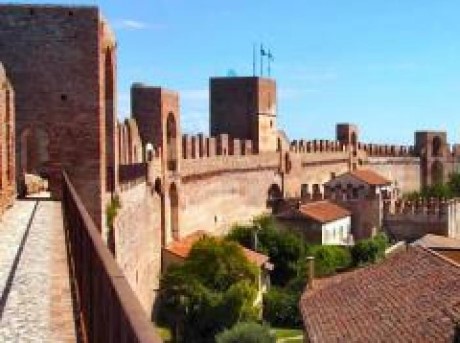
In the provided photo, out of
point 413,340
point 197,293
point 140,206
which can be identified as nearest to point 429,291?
point 413,340

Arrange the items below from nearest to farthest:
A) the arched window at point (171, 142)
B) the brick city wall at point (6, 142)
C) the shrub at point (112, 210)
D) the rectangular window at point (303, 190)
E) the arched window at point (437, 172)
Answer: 1. the brick city wall at point (6, 142)
2. the shrub at point (112, 210)
3. the arched window at point (171, 142)
4. the rectangular window at point (303, 190)
5. the arched window at point (437, 172)

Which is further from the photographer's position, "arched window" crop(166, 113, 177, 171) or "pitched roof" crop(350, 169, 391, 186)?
"pitched roof" crop(350, 169, 391, 186)

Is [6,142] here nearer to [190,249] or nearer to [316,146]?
[190,249]

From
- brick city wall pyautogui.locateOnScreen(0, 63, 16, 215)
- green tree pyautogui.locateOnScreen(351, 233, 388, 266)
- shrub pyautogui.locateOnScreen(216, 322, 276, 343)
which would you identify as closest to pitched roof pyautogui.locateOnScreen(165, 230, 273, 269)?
green tree pyautogui.locateOnScreen(351, 233, 388, 266)

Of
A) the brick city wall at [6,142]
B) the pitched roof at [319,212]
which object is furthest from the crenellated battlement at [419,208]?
the brick city wall at [6,142]

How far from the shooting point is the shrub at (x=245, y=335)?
19.0 metres

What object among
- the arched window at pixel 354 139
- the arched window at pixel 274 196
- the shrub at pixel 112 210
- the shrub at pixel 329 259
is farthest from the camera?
the arched window at pixel 354 139

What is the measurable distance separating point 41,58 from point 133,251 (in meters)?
6.33

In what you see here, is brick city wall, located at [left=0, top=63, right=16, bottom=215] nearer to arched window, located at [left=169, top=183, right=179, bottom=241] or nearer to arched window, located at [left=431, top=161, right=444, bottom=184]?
arched window, located at [left=169, top=183, right=179, bottom=241]

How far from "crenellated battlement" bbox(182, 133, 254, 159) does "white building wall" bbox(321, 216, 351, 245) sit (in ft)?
13.4

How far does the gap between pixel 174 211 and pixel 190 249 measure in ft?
8.12

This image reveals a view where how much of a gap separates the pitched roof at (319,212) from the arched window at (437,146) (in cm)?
1837

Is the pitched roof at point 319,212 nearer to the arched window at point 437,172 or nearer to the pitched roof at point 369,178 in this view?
the pitched roof at point 369,178

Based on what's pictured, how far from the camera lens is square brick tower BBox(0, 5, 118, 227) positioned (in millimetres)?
12508
